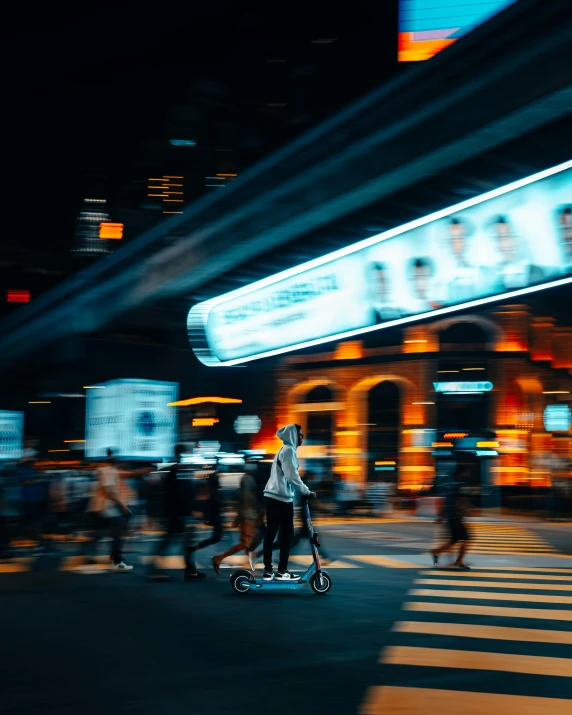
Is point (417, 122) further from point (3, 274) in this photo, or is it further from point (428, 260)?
point (3, 274)

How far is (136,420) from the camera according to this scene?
19766mm

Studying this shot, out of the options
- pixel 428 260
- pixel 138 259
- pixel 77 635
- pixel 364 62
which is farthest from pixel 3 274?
pixel 77 635

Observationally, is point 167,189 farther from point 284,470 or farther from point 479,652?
point 479,652

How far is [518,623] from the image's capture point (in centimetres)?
843

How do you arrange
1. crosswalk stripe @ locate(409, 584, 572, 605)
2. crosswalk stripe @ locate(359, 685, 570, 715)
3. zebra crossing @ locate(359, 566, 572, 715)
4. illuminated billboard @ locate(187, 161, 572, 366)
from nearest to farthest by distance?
crosswalk stripe @ locate(359, 685, 570, 715)
zebra crossing @ locate(359, 566, 572, 715)
crosswalk stripe @ locate(409, 584, 572, 605)
illuminated billboard @ locate(187, 161, 572, 366)

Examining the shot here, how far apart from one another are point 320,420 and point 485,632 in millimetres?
32409

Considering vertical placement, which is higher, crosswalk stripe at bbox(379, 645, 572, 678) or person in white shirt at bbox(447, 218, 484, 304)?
person in white shirt at bbox(447, 218, 484, 304)

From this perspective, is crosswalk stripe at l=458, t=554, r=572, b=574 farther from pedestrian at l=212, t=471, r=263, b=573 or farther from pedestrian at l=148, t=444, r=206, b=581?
pedestrian at l=148, t=444, r=206, b=581

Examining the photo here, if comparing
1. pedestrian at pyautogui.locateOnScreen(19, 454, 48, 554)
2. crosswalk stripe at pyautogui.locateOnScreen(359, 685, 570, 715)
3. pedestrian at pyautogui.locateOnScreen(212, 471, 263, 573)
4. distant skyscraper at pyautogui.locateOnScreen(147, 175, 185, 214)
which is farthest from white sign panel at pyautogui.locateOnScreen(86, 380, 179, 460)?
distant skyscraper at pyautogui.locateOnScreen(147, 175, 185, 214)

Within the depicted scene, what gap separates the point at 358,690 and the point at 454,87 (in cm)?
799

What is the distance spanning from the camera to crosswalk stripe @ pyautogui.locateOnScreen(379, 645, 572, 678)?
21.3 feet

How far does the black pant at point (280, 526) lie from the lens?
1021 centimetres

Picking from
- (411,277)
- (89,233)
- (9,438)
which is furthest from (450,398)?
(89,233)

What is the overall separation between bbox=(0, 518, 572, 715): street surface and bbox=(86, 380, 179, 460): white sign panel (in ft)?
22.7
